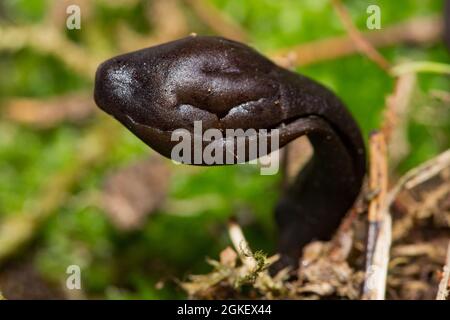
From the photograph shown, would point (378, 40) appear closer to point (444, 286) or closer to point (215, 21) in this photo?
point (215, 21)

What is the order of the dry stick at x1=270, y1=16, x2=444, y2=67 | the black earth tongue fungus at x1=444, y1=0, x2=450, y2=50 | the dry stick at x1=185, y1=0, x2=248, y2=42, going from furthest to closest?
the dry stick at x1=185, y1=0, x2=248, y2=42, the dry stick at x1=270, y1=16, x2=444, y2=67, the black earth tongue fungus at x1=444, y1=0, x2=450, y2=50

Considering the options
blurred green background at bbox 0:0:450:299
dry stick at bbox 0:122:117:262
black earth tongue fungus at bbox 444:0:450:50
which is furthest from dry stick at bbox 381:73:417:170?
dry stick at bbox 0:122:117:262

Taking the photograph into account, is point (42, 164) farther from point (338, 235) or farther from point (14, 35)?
point (338, 235)

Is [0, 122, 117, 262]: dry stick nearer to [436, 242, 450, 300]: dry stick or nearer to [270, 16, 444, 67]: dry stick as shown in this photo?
[270, 16, 444, 67]: dry stick

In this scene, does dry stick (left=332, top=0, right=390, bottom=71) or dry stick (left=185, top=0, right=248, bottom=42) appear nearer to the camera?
dry stick (left=332, top=0, right=390, bottom=71)

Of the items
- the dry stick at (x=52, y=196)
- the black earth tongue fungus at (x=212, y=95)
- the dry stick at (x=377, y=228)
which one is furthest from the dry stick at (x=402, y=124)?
the dry stick at (x=52, y=196)

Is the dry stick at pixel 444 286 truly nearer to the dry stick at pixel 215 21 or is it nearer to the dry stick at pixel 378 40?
the dry stick at pixel 378 40
